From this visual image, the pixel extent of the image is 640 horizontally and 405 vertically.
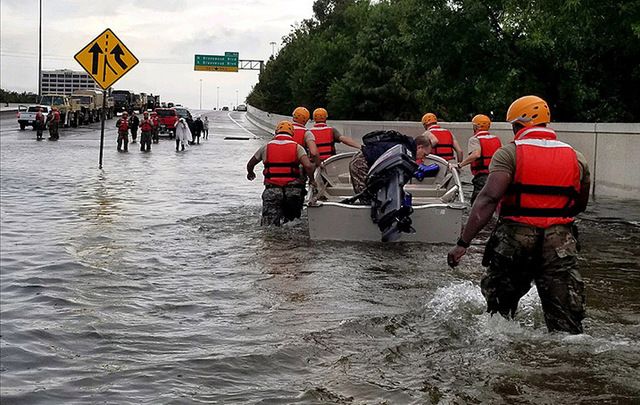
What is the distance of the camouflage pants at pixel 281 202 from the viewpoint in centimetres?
1269

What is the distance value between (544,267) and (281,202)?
6538 mm

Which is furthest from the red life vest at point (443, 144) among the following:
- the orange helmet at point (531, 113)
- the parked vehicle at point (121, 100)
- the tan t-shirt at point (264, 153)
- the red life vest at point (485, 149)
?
the parked vehicle at point (121, 100)

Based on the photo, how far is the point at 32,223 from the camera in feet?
43.1

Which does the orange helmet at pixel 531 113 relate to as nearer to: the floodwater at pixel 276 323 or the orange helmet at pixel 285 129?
the floodwater at pixel 276 323

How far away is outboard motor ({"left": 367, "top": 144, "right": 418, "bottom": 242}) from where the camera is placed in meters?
11.4

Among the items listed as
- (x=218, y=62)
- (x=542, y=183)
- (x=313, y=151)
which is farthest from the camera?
(x=218, y=62)

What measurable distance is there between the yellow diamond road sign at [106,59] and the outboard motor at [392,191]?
14463mm

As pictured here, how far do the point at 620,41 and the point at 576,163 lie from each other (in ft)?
50.8

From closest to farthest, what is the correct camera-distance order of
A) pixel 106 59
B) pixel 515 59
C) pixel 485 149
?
pixel 485 149 < pixel 106 59 < pixel 515 59

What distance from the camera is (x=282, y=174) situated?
41.3ft

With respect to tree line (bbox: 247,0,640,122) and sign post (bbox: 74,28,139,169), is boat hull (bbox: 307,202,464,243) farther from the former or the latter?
sign post (bbox: 74,28,139,169)

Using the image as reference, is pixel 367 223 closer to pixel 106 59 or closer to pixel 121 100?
pixel 106 59

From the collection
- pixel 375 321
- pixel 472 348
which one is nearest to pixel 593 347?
pixel 472 348

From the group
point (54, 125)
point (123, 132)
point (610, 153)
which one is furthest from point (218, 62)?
point (610, 153)
